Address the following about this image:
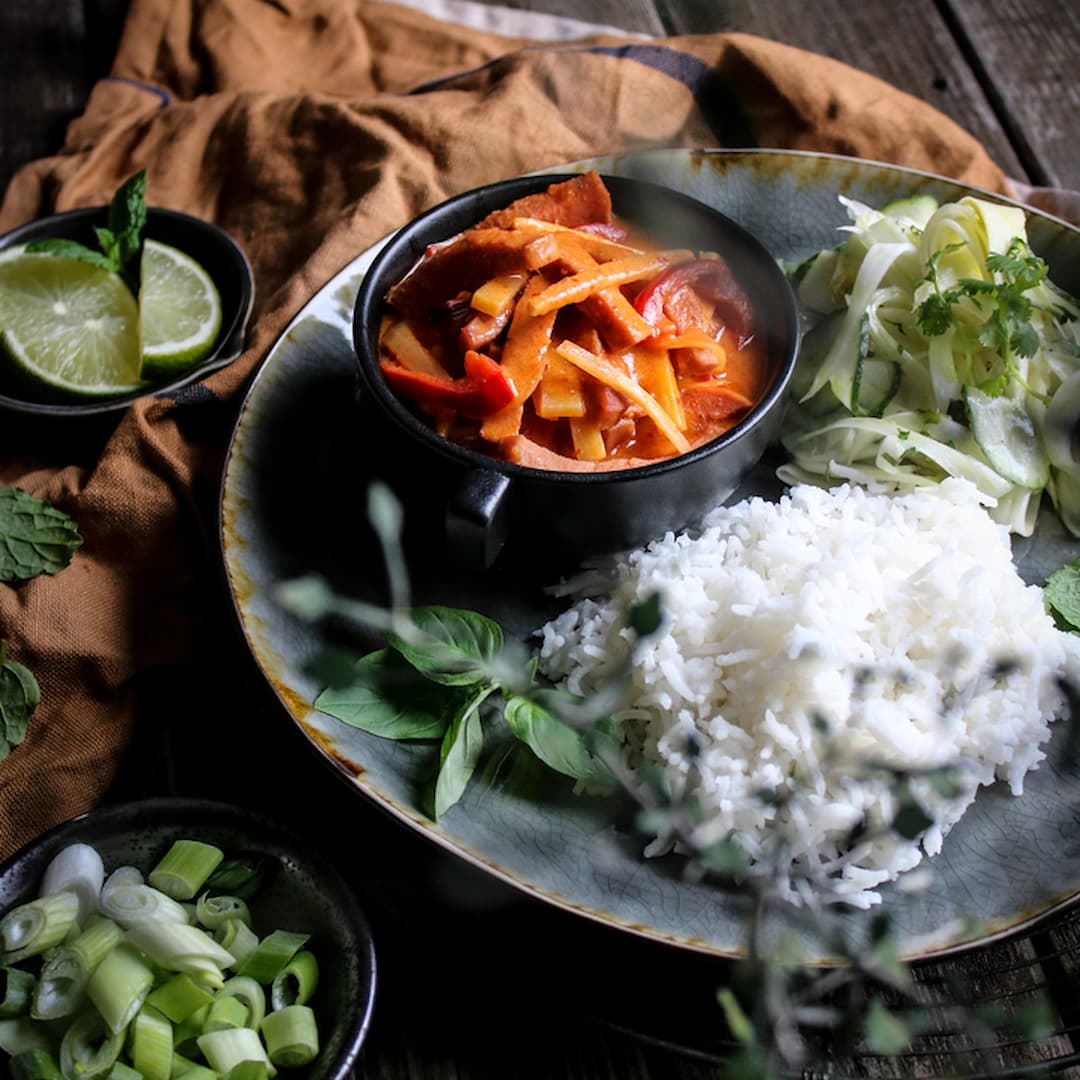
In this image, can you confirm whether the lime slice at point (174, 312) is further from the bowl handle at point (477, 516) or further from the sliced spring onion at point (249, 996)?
the sliced spring onion at point (249, 996)

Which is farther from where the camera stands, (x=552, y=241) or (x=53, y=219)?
(x=53, y=219)

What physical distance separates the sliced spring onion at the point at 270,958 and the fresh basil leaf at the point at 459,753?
247 millimetres

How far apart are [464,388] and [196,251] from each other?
1.02 metres

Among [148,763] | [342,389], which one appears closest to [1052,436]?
Answer: [342,389]

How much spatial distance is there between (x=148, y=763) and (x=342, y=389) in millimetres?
729

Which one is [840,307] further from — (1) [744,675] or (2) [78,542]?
(2) [78,542]

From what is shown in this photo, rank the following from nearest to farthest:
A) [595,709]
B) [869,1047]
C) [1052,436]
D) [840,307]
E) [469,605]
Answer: [595,709] → [869,1047] → [469,605] → [1052,436] → [840,307]

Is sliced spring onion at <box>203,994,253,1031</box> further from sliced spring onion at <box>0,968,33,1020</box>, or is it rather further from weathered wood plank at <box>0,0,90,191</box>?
weathered wood plank at <box>0,0,90,191</box>

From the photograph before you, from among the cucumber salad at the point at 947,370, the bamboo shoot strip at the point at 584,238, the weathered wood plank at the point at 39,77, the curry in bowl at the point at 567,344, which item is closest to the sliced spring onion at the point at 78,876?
the curry in bowl at the point at 567,344

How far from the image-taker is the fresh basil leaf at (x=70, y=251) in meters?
2.51

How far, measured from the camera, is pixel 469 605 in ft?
6.64

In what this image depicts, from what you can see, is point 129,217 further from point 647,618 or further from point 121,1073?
point 647,618

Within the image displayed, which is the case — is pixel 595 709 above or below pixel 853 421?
above

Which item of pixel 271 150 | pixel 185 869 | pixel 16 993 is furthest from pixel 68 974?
pixel 271 150
